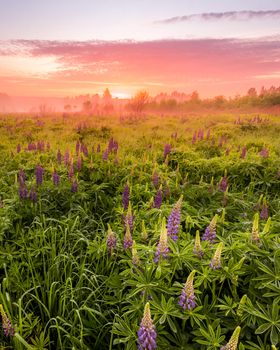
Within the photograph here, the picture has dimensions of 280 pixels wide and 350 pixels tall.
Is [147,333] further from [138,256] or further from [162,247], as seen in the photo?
[138,256]

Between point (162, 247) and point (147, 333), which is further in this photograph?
point (162, 247)

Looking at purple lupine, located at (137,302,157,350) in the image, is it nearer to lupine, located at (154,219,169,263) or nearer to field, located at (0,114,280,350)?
field, located at (0,114,280,350)

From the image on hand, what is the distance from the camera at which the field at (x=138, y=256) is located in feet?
5.61

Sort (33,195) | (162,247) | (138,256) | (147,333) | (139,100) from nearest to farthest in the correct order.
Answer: (147,333) < (162,247) < (138,256) < (33,195) < (139,100)

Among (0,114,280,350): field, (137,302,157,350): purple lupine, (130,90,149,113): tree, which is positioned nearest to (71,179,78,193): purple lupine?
(0,114,280,350): field

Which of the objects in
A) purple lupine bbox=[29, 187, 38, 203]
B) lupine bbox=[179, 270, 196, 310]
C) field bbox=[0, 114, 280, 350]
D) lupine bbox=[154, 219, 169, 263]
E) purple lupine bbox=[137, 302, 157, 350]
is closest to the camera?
purple lupine bbox=[137, 302, 157, 350]

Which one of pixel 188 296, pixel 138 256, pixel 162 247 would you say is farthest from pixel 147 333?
pixel 138 256

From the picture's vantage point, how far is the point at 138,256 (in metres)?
2.05

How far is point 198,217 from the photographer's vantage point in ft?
10.1

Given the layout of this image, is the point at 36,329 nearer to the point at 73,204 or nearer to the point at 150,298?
the point at 150,298

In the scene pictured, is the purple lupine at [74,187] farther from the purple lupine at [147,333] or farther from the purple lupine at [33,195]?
the purple lupine at [147,333]

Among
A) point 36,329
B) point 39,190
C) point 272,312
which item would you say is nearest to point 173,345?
point 272,312

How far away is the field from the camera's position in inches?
67.4

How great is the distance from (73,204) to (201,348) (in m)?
2.61
